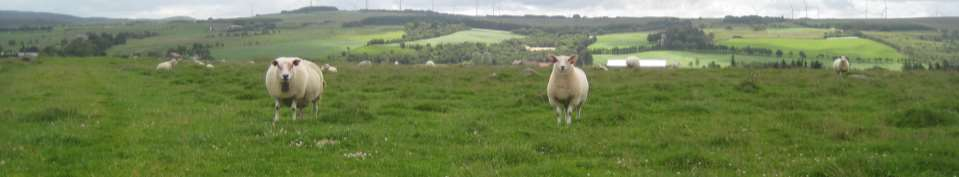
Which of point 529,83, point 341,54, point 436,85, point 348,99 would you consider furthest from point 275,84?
point 341,54

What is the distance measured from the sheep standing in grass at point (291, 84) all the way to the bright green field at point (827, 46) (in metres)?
83.7

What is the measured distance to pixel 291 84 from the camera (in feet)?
55.7

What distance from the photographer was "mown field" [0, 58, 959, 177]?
1052cm

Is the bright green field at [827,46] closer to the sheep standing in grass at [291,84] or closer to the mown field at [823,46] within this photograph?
the mown field at [823,46]

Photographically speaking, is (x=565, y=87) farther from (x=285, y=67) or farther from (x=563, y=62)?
(x=285, y=67)

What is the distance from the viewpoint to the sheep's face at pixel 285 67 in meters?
15.8

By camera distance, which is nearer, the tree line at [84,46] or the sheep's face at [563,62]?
the sheep's face at [563,62]

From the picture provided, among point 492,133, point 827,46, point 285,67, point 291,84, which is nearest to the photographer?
point 492,133

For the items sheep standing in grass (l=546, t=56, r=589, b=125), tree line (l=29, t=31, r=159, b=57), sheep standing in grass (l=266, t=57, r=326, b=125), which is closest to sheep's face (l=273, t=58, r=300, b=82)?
sheep standing in grass (l=266, t=57, r=326, b=125)

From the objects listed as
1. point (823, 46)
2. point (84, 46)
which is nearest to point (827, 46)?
point (823, 46)

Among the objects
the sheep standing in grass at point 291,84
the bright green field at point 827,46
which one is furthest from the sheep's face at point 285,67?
the bright green field at point 827,46

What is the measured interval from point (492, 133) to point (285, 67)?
16.2 ft

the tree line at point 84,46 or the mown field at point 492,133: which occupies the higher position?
the tree line at point 84,46

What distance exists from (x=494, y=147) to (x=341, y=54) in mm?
82830
